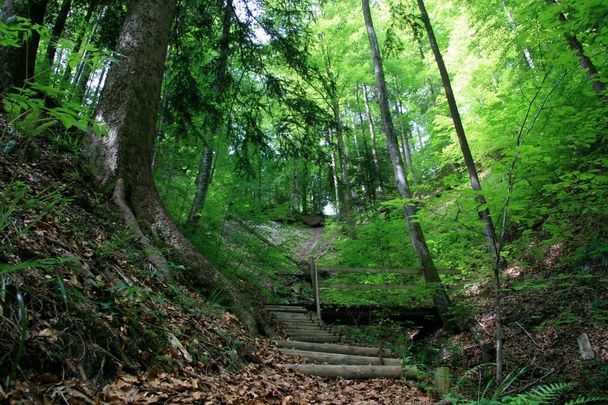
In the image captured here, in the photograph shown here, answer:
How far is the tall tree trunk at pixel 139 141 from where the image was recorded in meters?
4.13

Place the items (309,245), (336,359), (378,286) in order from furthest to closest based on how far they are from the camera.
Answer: (309,245) < (378,286) < (336,359)

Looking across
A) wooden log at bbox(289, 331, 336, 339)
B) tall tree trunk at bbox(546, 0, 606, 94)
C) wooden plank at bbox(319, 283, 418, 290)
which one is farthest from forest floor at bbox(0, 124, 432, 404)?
tall tree trunk at bbox(546, 0, 606, 94)

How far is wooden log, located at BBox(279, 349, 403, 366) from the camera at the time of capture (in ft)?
15.1

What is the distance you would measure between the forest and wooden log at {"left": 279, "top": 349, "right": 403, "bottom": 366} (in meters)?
0.02

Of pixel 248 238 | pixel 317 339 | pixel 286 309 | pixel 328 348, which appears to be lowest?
pixel 328 348

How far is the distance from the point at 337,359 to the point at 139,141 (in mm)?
3841

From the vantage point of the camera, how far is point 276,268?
31.0ft

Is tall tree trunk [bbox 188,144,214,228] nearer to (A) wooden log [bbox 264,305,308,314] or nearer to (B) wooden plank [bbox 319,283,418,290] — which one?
(A) wooden log [bbox 264,305,308,314]

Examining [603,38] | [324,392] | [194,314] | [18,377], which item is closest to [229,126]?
[194,314]

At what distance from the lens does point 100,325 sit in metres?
1.99

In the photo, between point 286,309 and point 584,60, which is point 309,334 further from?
point 584,60

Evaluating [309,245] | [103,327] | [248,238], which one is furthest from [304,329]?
[309,245]

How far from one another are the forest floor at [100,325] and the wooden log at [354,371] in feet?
0.39

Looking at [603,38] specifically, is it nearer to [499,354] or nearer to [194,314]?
[499,354]
